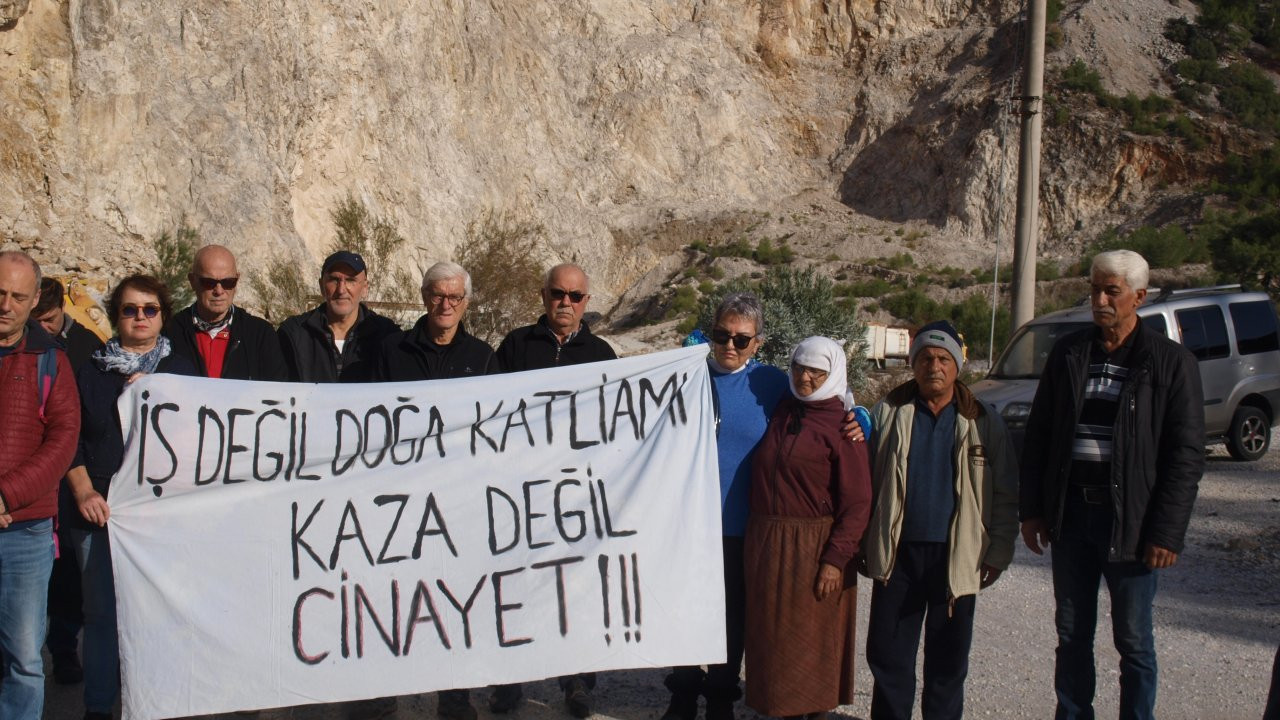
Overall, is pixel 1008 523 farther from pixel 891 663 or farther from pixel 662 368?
pixel 662 368

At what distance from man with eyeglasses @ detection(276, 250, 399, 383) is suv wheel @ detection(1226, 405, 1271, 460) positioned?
30.7 ft

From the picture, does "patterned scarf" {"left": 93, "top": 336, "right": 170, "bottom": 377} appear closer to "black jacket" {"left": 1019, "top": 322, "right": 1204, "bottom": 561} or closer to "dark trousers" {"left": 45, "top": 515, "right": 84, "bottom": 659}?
"dark trousers" {"left": 45, "top": 515, "right": 84, "bottom": 659}

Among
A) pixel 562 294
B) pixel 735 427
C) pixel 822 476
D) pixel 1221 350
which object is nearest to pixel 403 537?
pixel 562 294

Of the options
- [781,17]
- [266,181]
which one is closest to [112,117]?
[266,181]

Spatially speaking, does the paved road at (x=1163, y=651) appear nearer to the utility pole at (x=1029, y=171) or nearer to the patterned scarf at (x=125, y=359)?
the patterned scarf at (x=125, y=359)

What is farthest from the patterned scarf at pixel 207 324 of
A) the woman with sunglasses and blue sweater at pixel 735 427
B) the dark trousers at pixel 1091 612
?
the dark trousers at pixel 1091 612

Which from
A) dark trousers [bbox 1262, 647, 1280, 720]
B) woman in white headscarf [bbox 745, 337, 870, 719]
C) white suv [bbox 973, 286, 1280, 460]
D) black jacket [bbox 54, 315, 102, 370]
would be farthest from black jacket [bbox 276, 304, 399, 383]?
white suv [bbox 973, 286, 1280, 460]

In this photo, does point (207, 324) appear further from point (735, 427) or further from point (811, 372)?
point (811, 372)

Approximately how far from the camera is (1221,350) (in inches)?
408

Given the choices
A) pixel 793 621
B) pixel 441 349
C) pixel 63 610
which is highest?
pixel 441 349

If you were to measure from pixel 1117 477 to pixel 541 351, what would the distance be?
2359 mm

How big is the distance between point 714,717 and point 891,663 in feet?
2.53

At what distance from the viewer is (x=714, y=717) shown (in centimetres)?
410

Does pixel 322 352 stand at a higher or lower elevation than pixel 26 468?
higher
